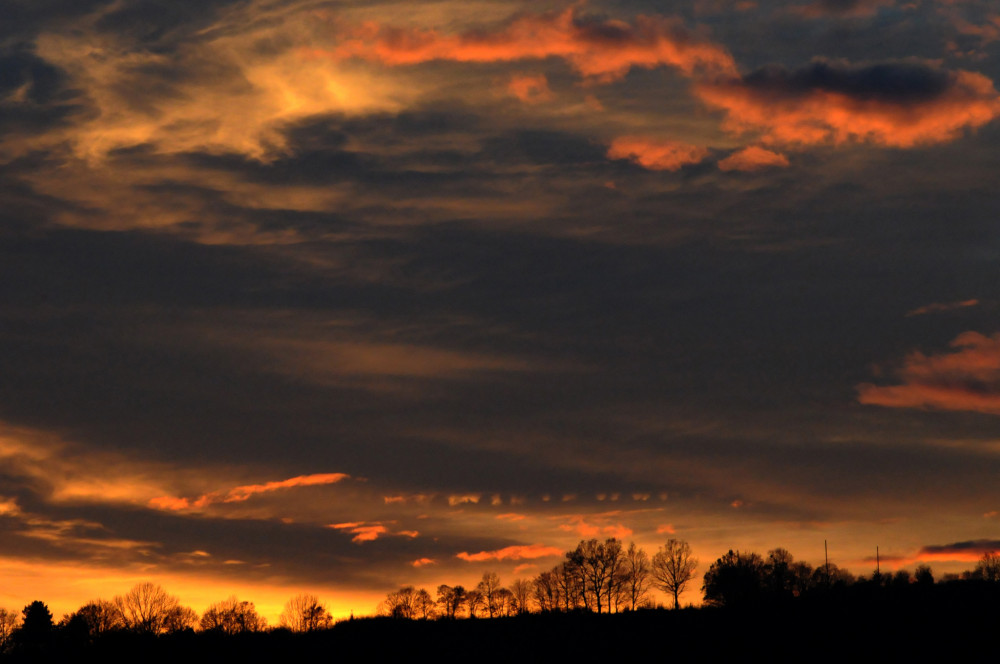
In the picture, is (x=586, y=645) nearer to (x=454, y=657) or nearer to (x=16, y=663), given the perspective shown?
(x=454, y=657)

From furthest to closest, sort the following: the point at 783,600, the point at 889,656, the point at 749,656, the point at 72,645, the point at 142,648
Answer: the point at 783,600
the point at 72,645
the point at 142,648
the point at 749,656
the point at 889,656

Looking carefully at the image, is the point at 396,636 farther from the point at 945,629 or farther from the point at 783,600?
the point at 945,629

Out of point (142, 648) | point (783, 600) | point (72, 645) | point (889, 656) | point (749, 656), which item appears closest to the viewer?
point (889, 656)

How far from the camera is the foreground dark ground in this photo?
146m

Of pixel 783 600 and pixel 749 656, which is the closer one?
pixel 749 656

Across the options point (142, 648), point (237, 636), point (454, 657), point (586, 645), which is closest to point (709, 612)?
point (586, 645)

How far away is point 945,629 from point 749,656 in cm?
2713

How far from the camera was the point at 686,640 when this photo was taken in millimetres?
171875

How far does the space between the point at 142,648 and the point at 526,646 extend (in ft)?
201

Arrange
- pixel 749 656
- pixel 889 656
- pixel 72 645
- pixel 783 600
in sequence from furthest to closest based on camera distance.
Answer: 1. pixel 783 600
2. pixel 72 645
3. pixel 749 656
4. pixel 889 656

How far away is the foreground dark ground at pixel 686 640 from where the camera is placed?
14600 cm

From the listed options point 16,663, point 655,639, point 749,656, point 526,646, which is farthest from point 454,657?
point 16,663

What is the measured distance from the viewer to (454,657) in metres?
171

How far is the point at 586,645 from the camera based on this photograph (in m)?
174
